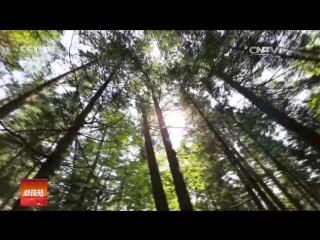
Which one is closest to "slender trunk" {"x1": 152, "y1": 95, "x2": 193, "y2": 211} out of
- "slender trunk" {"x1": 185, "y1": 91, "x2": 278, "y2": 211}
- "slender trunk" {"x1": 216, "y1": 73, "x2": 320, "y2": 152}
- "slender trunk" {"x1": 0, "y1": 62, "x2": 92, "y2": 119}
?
"slender trunk" {"x1": 185, "y1": 91, "x2": 278, "y2": 211}

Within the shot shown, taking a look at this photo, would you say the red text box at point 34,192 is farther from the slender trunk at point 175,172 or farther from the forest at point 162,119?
the slender trunk at point 175,172

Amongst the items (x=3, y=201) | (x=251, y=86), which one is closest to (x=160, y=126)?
(x=251, y=86)

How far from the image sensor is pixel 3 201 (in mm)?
1766

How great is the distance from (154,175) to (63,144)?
0.60m

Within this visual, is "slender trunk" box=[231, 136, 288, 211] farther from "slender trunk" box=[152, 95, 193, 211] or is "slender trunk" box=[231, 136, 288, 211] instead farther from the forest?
"slender trunk" box=[152, 95, 193, 211]

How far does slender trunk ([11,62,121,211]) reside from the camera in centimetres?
182

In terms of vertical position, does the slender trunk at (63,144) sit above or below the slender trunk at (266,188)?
above

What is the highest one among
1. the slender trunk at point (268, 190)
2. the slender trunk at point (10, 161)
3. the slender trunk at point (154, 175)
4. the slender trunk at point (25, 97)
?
the slender trunk at point (25, 97)

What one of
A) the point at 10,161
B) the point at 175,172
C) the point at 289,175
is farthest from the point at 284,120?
the point at 10,161

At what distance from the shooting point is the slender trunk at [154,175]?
1776 millimetres

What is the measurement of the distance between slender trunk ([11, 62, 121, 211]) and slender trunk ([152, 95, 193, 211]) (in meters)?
0.39

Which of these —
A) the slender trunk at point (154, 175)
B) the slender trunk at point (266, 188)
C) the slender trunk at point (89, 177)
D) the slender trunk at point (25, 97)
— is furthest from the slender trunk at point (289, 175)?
the slender trunk at point (25, 97)

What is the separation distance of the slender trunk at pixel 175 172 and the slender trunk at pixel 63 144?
0.39 m
